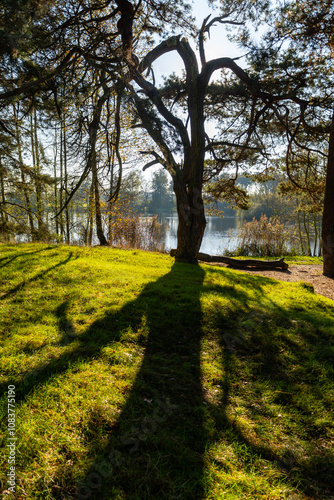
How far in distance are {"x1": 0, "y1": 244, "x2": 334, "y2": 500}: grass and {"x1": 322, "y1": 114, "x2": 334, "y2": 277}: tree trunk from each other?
12.2 ft

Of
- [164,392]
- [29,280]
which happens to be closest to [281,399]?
[164,392]

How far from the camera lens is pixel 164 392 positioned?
225 centimetres

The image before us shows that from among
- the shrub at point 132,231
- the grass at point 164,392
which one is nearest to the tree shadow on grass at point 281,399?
the grass at point 164,392

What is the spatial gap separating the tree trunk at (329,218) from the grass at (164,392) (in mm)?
3719

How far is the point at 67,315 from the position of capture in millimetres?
3334

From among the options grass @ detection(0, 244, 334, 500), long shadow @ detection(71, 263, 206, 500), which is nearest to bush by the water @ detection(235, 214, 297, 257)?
grass @ detection(0, 244, 334, 500)

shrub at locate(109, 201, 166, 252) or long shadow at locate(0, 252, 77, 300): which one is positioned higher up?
shrub at locate(109, 201, 166, 252)

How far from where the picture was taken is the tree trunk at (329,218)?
22.9ft

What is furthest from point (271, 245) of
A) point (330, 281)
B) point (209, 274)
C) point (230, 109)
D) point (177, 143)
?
point (177, 143)

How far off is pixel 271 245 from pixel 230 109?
264 inches

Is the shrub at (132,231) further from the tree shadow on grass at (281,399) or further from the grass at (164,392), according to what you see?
the tree shadow on grass at (281,399)

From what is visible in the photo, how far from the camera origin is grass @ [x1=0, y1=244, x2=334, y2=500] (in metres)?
1.53

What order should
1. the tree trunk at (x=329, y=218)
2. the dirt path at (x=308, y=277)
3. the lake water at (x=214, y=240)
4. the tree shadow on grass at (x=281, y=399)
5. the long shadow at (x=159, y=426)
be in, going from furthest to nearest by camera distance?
the lake water at (x=214, y=240) < the tree trunk at (x=329, y=218) < the dirt path at (x=308, y=277) < the tree shadow on grass at (x=281, y=399) < the long shadow at (x=159, y=426)

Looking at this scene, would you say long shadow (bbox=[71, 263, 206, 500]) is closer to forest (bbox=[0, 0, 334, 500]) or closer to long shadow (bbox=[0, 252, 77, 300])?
forest (bbox=[0, 0, 334, 500])
